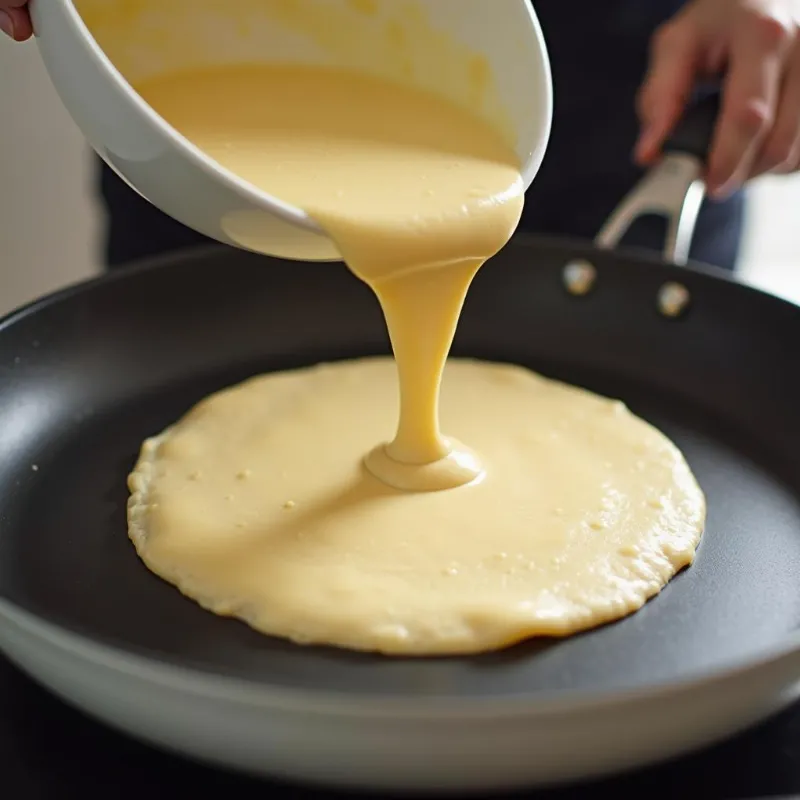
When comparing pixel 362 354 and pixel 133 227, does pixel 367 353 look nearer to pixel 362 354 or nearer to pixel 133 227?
pixel 362 354

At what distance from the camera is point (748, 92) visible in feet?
4.13

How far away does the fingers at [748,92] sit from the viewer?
4.11 ft

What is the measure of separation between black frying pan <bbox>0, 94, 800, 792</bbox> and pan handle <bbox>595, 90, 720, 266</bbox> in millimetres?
82

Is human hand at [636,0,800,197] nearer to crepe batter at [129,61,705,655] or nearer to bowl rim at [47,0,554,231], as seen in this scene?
crepe batter at [129,61,705,655]

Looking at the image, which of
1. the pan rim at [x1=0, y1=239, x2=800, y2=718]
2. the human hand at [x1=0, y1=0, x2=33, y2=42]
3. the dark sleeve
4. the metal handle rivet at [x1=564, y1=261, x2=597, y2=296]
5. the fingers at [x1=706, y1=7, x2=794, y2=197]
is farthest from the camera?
the dark sleeve

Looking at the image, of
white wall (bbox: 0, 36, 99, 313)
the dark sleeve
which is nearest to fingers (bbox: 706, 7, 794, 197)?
the dark sleeve

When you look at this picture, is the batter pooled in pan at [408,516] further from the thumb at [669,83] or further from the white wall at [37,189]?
the white wall at [37,189]

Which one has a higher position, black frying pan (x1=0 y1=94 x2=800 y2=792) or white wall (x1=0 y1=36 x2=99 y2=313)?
black frying pan (x1=0 y1=94 x2=800 y2=792)

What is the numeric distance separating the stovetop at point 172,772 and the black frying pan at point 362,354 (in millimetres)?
69

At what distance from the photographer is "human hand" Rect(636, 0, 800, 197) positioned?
1261 mm

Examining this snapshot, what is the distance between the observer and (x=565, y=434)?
1152mm

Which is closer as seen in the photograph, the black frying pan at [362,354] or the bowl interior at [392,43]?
the black frying pan at [362,354]

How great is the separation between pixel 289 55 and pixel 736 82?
A: 1.75ft

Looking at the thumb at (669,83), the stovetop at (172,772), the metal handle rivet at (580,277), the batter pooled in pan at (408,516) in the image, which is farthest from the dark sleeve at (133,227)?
the stovetop at (172,772)
